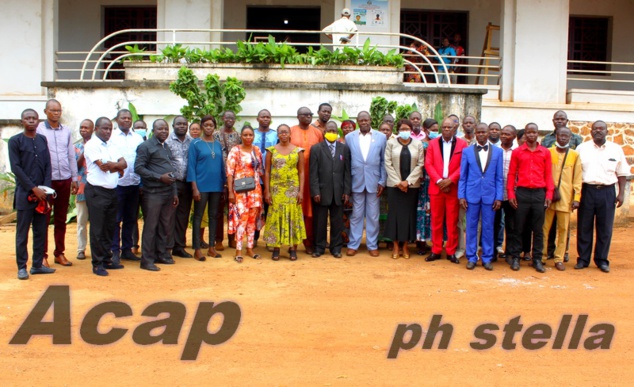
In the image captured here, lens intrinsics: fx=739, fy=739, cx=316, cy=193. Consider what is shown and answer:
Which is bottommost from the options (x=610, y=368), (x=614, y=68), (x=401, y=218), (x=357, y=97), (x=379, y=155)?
(x=610, y=368)

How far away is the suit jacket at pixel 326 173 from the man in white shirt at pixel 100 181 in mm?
2378

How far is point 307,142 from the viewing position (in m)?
9.63

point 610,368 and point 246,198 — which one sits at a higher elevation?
point 246,198

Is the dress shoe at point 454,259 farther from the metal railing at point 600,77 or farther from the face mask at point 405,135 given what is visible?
the metal railing at point 600,77

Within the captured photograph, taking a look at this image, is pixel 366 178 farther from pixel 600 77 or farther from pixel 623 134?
pixel 600 77

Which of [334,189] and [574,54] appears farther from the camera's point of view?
[574,54]

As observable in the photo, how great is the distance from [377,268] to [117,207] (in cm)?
308

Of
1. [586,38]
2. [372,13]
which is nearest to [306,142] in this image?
[372,13]

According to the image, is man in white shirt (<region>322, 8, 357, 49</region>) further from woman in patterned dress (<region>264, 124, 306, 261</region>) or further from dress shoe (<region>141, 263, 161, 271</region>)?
dress shoe (<region>141, 263, 161, 271</region>)

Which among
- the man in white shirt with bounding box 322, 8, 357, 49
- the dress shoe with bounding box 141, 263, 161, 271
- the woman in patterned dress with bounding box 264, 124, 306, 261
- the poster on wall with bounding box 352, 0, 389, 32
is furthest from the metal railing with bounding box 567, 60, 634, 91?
the dress shoe with bounding box 141, 263, 161, 271

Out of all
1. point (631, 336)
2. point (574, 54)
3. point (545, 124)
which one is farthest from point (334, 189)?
point (574, 54)

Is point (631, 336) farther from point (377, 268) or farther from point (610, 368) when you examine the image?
point (377, 268)

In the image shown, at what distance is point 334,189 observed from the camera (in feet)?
30.6

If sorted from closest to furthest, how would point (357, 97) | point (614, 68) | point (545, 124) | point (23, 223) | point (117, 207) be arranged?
point (23, 223), point (117, 207), point (357, 97), point (545, 124), point (614, 68)
